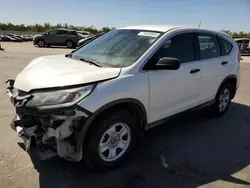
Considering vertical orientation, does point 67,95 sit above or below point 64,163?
above

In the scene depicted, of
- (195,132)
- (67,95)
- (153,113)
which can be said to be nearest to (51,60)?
Answer: (67,95)

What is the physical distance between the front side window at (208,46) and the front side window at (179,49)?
287mm

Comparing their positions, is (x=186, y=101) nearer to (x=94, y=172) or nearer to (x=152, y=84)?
(x=152, y=84)

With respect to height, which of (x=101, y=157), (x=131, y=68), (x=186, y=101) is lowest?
(x=101, y=157)

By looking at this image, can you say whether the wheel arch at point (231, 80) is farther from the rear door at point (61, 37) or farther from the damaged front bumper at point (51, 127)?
the rear door at point (61, 37)

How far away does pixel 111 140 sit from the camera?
3326 mm

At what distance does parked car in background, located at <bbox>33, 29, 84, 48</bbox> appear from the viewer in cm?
2617

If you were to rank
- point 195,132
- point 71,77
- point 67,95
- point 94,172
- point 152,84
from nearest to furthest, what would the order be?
1. point 67,95
2. point 71,77
3. point 94,172
4. point 152,84
5. point 195,132

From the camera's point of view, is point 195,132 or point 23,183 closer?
point 23,183

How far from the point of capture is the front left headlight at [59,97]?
284 cm

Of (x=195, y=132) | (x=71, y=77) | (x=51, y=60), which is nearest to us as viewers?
(x=71, y=77)

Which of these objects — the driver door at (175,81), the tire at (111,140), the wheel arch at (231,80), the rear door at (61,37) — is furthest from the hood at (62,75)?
the rear door at (61,37)

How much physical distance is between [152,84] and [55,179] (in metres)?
1.61

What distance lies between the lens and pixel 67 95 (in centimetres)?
285
